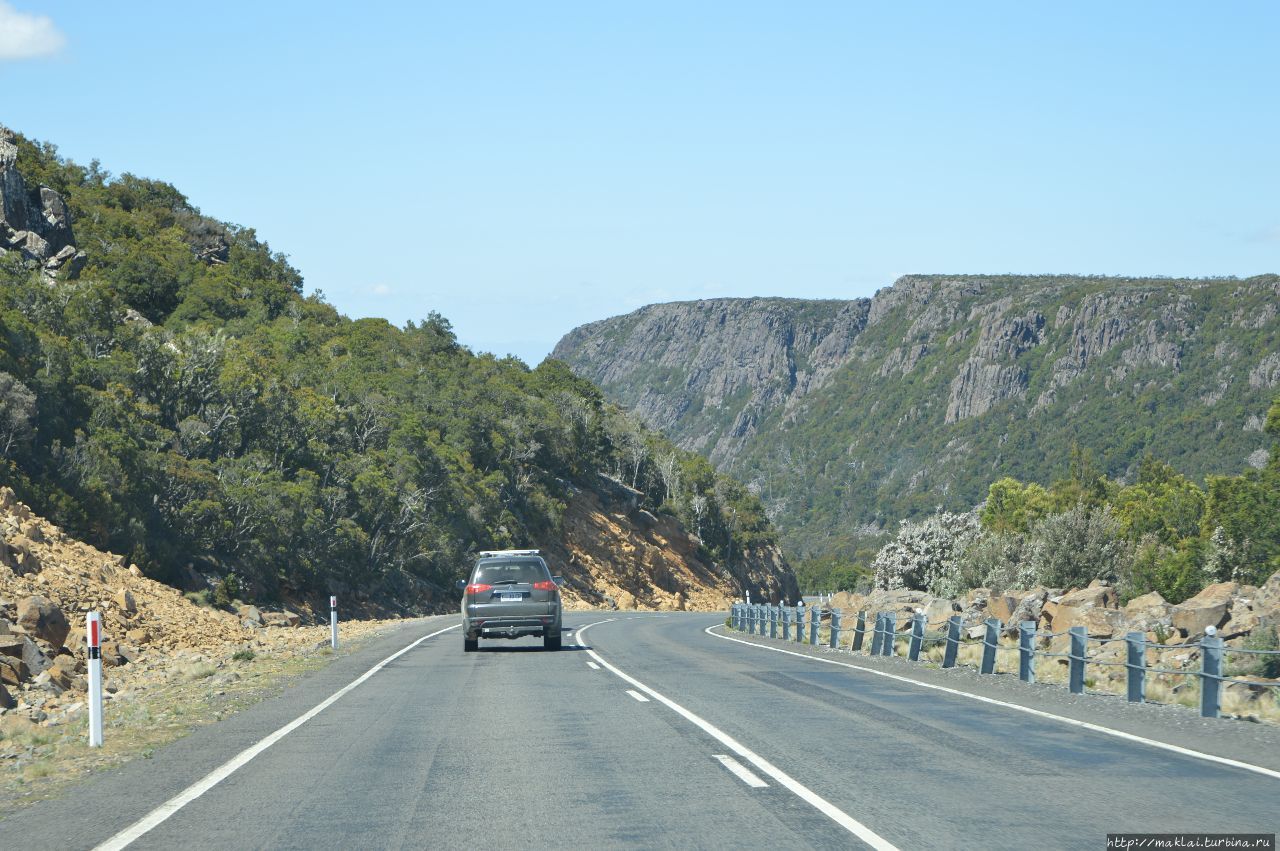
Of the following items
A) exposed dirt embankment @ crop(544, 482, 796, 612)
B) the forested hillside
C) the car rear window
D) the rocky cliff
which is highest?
the rocky cliff

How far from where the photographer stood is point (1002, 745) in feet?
39.9

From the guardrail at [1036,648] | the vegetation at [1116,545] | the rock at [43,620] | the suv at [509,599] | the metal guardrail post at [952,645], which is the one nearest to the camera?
the guardrail at [1036,648]

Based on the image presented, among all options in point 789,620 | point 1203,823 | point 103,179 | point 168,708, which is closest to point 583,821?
point 1203,823

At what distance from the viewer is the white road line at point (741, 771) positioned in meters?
9.88

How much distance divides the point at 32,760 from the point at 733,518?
10510cm

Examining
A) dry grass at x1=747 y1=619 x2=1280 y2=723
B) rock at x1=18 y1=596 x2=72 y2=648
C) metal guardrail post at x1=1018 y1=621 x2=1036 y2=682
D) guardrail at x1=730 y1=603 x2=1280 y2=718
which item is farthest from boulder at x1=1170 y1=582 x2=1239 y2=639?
rock at x1=18 y1=596 x2=72 y2=648

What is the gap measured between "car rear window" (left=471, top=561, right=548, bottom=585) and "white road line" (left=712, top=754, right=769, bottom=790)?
15438 millimetres

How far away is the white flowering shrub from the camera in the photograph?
66463mm

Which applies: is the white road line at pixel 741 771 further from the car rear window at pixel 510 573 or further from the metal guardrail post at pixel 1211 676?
the car rear window at pixel 510 573

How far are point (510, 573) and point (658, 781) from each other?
1673 cm

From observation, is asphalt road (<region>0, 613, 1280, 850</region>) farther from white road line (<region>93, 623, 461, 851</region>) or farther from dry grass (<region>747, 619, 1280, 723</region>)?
dry grass (<region>747, 619, 1280, 723</region>)

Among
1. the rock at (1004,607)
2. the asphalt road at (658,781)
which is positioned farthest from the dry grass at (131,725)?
the rock at (1004,607)

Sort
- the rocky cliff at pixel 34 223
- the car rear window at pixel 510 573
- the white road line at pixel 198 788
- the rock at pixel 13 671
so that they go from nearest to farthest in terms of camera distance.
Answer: the white road line at pixel 198 788 < the rock at pixel 13 671 < the car rear window at pixel 510 573 < the rocky cliff at pixel 34 223

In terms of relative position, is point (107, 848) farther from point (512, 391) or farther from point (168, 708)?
point (512, 391)
